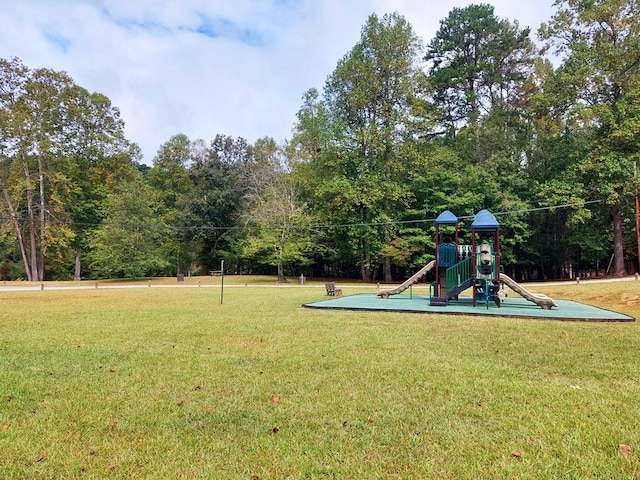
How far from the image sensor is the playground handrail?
1269 centimetres

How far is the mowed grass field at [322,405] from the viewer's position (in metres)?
2.72

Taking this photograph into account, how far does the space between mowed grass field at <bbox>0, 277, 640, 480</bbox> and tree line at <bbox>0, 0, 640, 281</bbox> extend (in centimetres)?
2356

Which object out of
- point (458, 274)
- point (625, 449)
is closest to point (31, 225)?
point (458, 274)

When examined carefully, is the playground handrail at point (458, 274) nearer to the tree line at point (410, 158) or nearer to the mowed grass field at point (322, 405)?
the mowed grass field at point (322, 405)

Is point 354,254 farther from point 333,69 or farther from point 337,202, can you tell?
point 333,69

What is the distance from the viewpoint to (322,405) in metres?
3.79

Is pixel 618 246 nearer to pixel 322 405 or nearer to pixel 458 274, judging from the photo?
pixel 458 274

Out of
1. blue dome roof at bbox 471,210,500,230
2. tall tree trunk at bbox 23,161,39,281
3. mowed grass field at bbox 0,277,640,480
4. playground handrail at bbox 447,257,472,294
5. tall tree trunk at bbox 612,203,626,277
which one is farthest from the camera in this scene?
tall tree trunk at bbox 23,161,39,281

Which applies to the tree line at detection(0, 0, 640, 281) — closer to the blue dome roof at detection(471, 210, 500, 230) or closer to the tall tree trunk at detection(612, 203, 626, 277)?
the tall tree trunk at detection(612, 203, 626, 277)

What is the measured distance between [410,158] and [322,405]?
2942 cm

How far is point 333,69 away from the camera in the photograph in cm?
3347

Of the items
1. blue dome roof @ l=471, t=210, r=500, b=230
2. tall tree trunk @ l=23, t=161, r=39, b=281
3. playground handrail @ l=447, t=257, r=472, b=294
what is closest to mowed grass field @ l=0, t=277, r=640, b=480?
playground handrail @ l=447, t=257, r=472, b=294

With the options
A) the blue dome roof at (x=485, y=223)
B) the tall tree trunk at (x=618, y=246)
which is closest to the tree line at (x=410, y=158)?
the tall tree trunk at (x=618, y=246)

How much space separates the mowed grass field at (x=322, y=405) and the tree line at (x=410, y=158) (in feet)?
77.3
